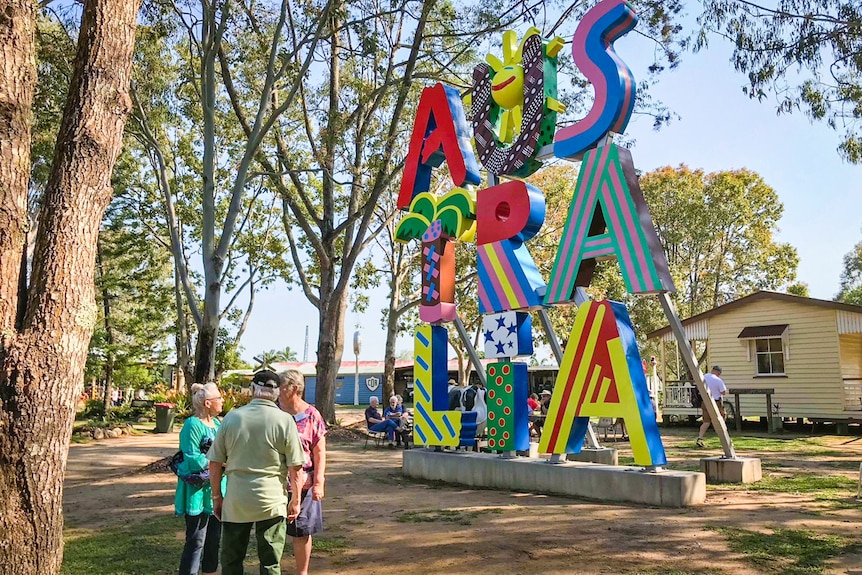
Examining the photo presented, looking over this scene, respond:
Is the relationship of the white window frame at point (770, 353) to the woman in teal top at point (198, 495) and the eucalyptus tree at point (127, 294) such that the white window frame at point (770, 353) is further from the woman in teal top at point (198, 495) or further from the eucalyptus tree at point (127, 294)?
the eucalyptus tree at point (127, 294)

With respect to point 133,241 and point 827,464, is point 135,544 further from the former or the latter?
point 133,241

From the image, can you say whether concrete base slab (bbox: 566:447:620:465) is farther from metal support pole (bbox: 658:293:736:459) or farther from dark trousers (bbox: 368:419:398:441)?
dark trousers (bbox: 368:419:398:441)

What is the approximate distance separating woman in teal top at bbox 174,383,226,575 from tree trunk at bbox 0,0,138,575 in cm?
125

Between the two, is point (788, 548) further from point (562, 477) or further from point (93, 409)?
point (93, 409)

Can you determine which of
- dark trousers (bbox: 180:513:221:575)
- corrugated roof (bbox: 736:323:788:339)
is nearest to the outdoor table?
corrugated roof (bbox: 736:323:788:339)

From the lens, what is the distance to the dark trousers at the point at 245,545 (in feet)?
14.1

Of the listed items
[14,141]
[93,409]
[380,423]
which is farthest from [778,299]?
[93,409]

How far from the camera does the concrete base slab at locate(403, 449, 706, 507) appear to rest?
7.95 m

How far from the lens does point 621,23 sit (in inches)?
345

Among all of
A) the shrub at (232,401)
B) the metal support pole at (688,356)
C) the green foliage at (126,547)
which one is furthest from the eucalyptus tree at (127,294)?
the metal support pole at (688,356)

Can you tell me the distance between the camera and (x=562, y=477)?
29.5ft

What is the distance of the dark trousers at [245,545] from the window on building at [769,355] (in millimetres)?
18517

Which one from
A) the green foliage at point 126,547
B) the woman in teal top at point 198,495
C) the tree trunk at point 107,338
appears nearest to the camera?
the woman in teal top at point 198,495

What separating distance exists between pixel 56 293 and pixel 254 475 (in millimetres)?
1549
